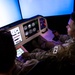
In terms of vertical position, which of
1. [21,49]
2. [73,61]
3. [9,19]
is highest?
[9,19]

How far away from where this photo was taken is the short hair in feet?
→ 2.83

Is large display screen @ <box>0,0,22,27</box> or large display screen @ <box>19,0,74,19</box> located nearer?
large display screen @ <box>0,0,22,27</box>

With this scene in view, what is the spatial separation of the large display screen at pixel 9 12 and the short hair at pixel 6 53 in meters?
0.91

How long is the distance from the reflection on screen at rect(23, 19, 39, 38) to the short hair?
795 millimetres

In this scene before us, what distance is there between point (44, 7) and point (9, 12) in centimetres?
48

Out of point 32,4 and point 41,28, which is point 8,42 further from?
point 32,4

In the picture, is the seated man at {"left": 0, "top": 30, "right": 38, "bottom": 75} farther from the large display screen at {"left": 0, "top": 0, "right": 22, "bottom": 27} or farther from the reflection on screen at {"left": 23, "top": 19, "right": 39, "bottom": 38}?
the large display screen at {"left": 0, "top": 0, "right": 22, "bottom": 27}

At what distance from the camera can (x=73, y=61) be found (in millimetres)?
1071

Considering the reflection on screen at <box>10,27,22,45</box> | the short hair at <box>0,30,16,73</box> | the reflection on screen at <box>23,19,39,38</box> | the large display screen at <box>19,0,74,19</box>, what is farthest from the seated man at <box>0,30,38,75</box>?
the large display screen at <box>19,0,74,19</box>

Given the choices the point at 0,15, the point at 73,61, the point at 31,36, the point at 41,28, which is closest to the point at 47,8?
the point at 41,28

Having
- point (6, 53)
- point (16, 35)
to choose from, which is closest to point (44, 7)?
point (16, 35)

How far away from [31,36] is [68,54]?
0.66 m

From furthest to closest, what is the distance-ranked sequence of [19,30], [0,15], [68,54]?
[0,15] → [19,30] → [68,54]

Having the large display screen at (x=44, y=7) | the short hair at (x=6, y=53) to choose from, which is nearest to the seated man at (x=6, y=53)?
the short hair at (x=6, y=53)
